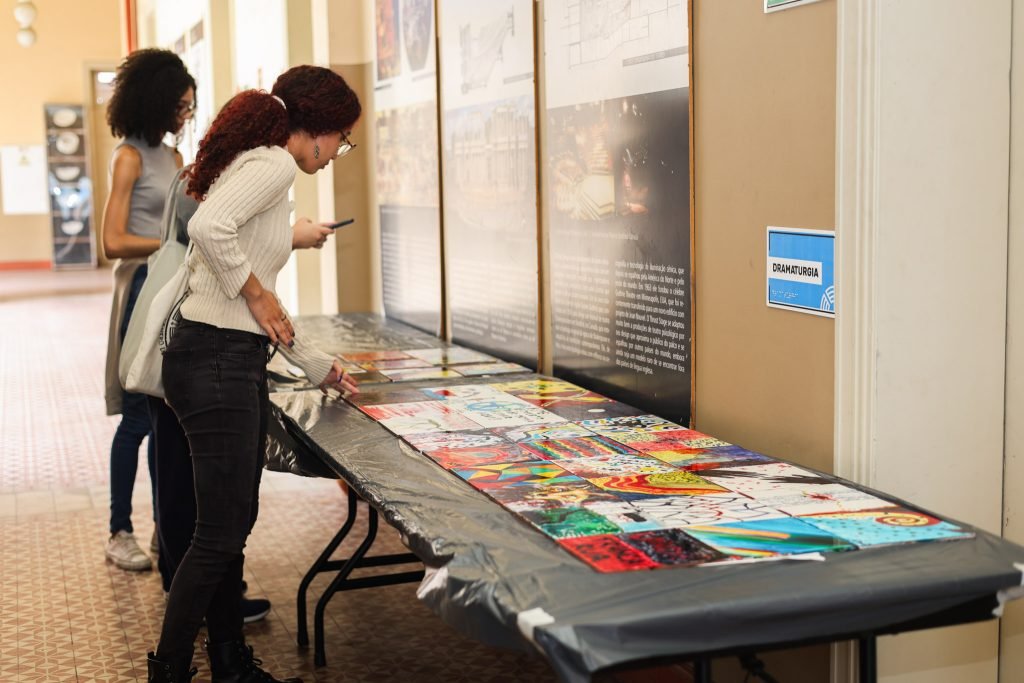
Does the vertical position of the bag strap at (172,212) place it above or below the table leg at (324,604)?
above

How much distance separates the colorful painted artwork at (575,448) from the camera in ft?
7.70

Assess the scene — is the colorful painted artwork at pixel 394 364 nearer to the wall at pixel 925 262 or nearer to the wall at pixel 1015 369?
the wall at pixel 925 262

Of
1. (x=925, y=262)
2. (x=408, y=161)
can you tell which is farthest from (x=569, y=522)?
(x=408, y=161)

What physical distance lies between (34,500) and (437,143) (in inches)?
87.3

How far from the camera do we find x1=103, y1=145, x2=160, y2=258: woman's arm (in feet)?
12.2

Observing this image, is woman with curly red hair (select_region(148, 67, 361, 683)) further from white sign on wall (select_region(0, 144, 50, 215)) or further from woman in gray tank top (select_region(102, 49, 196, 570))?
white sign on wall (select_region(0, 144, 50, 215))

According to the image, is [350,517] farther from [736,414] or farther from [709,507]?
[709,507]

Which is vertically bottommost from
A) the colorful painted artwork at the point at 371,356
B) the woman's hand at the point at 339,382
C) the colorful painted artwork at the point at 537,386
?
the colorful painted artwork at the point at 537,386

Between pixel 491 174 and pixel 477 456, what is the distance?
1682mm

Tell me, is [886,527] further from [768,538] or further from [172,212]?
[172,212]

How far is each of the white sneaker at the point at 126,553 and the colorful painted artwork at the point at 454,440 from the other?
1.70 metres

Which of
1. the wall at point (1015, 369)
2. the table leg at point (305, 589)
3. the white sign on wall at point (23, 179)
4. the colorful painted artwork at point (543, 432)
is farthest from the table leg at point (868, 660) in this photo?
the white sign on wall at point (23, 179)

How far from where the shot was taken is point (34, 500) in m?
4.82

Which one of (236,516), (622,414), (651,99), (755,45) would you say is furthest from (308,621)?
(755,45)
